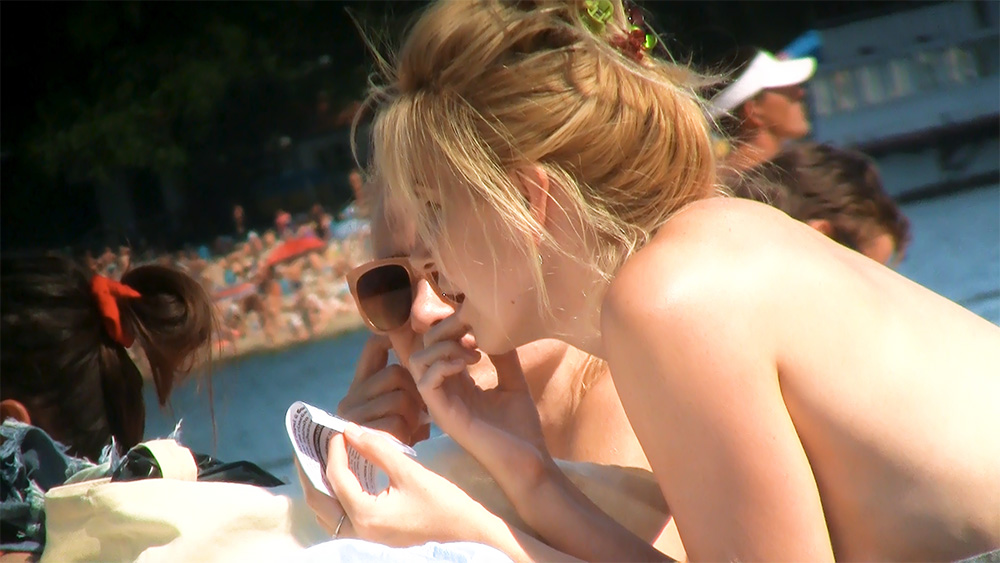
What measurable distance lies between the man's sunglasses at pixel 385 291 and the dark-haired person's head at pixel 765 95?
1213mm

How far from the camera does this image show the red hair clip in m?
1.98

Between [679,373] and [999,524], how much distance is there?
41 cm

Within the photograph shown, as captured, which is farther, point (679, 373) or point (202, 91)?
point (202, 91)

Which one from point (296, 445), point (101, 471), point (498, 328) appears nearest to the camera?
point (296, 445)

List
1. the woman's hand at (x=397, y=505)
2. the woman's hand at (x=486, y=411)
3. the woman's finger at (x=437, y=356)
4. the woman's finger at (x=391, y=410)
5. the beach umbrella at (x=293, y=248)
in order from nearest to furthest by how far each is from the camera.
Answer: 1. the woman's hand at (x=397, y=505)
2. the woman's hand at (x=486, y=411)
3. the woman's finger at (x=437, y=356)
4. the woman's finger at (x=391, y=410)
5. the beach umbrella at (x=293, y=248)

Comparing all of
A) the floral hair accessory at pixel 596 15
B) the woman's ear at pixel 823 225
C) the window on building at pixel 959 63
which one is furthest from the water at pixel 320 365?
the floral hair accessory at pixel 596 15

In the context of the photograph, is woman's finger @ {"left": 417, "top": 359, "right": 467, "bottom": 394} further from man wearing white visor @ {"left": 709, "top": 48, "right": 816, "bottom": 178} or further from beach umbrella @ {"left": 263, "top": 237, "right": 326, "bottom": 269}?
beach umbrella @ {"left": 263, "top": 237, "right": 326, "bottom": 269}

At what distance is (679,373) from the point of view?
1085mm

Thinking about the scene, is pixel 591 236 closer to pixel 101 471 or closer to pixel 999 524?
pixel 999 524

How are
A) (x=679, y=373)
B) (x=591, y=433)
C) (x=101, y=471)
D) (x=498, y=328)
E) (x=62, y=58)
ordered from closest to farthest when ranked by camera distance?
1. (x=679, y=373)
2. (x=498, y=328)
3. (x=101, y=471)
4. (x=591, y=433)
5. (x=62, y=58)

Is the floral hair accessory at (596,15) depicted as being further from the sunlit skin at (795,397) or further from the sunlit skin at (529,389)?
the sunlit skin at (529,389)

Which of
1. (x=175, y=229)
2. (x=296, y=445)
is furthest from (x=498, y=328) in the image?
(x=175, y=229)

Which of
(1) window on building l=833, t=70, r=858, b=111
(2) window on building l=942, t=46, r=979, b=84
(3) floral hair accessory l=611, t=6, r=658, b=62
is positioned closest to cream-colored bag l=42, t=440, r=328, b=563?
(3) floral hair accessory l=611, t=6, r=658, b=62

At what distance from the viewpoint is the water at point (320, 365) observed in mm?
2707
